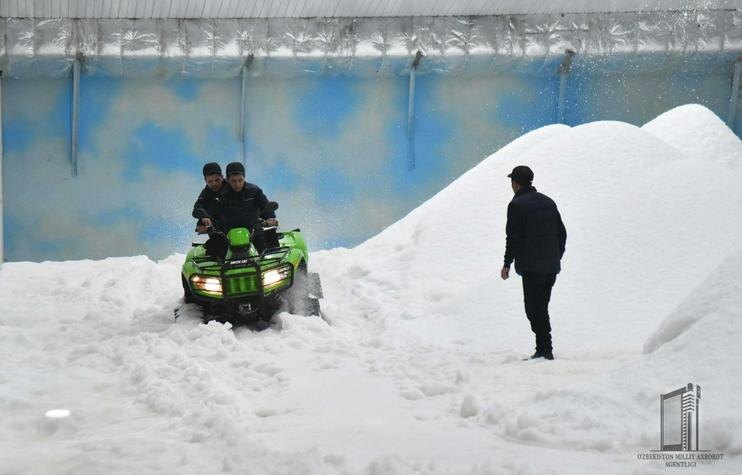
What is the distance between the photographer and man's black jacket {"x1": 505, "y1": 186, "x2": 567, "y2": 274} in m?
6.03

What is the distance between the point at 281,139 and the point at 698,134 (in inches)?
252

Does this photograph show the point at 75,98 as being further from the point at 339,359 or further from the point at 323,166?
the point at 339,359

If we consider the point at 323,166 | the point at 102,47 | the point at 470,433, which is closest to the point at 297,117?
the point at 323,166

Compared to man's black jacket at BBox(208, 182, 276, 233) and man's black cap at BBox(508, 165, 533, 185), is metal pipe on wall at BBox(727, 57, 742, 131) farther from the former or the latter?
man's black jacket at BBox(208, 182, 276, 233)

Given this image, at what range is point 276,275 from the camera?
23.9 feet

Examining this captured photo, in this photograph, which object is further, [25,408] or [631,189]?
[631,189]

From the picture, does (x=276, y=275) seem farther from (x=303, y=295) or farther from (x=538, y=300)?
(x=538, y=300)

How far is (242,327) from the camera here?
7.20 metres

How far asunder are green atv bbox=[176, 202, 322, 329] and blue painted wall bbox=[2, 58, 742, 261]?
6.36 metres

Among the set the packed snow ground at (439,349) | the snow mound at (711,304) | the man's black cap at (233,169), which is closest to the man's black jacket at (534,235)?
the packed snow ground at (439,349)

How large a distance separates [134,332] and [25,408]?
2.43 meters

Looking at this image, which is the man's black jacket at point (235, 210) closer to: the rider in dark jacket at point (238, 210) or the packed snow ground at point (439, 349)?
the rider in dark jacket at point (238, 210)

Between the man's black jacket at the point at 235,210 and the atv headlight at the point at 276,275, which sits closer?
the atv headlight at the point at 276,275

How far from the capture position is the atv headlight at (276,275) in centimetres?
720
